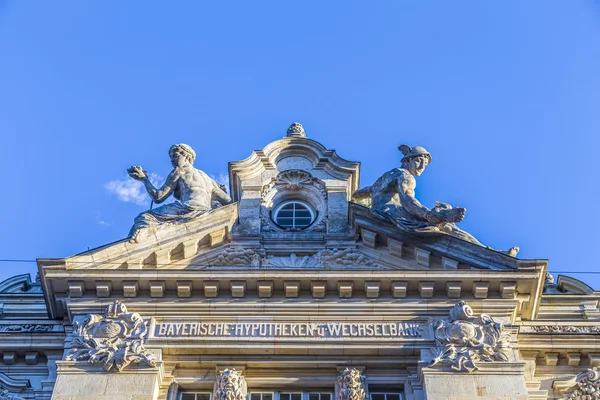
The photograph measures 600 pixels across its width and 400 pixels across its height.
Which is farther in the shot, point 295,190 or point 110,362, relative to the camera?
point 295,190

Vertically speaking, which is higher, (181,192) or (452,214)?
(181,192)

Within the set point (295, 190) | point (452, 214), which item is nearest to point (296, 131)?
point (295, 190)

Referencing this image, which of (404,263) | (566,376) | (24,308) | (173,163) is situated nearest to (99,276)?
(24,308)

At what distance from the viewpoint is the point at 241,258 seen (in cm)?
2127

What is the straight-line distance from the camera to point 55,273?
65.4 feet

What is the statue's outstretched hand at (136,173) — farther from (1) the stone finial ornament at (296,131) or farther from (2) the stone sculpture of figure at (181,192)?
(1) the stone finial ornament at (296,131)

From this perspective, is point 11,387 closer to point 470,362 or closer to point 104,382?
point 104,382

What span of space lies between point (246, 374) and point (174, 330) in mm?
1554

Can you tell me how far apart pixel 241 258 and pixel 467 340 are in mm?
4860

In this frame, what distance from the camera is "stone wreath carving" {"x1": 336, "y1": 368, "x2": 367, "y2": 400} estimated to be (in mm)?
18578

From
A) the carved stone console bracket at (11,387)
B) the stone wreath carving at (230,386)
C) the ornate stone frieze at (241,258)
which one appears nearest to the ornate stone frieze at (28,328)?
the carved stone console bracket at (11,387)

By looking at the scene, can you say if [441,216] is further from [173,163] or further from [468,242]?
[173,163]

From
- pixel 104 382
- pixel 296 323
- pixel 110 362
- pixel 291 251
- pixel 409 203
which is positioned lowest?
pixel 104 382

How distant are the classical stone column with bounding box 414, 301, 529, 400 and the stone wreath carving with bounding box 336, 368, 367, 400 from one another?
2.91 feet
